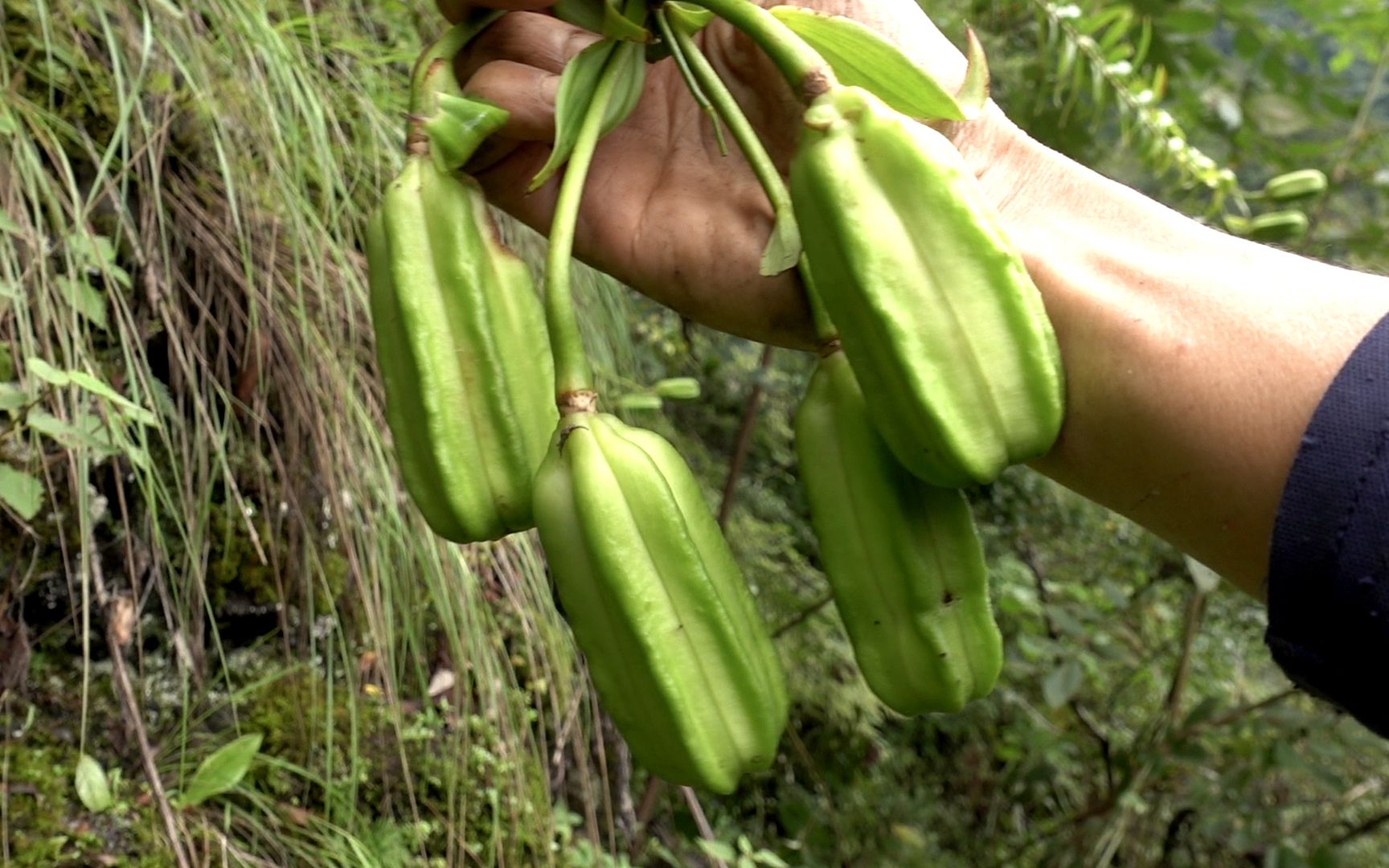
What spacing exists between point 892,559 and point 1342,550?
0.29 metres

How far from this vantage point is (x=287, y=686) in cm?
157

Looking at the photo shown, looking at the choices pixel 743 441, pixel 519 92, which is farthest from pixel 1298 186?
pixel 519 92

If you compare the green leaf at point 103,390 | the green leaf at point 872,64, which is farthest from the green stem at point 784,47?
the green leaf at point 103,390

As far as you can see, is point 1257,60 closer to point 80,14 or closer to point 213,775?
point 80,14

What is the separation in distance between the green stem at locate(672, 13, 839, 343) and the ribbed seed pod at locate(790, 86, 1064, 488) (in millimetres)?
96

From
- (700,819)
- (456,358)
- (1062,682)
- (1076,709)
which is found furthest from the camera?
(1076,709)

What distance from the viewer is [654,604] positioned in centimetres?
67

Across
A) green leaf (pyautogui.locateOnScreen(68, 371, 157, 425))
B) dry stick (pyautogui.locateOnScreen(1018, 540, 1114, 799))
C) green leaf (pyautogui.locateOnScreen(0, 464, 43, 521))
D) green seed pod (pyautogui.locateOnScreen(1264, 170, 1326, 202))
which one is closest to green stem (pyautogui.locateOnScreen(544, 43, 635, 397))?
green leaf (pyautogui.locateOnScreen(68, 371, 157, 425))

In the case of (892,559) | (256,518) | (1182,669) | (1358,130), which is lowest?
(1182,669)

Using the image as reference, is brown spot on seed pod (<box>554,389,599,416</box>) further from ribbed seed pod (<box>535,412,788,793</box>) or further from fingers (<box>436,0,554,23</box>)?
fingers (<box>436,0,554,23</box>)

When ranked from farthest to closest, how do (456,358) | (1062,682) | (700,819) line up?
1. (1062,682)
2. (700,819)
3. (456,358)

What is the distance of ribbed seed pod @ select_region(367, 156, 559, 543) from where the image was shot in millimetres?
750

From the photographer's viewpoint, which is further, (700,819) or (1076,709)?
(1076,709)

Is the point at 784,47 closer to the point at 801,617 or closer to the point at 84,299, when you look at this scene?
the point at 84,299
